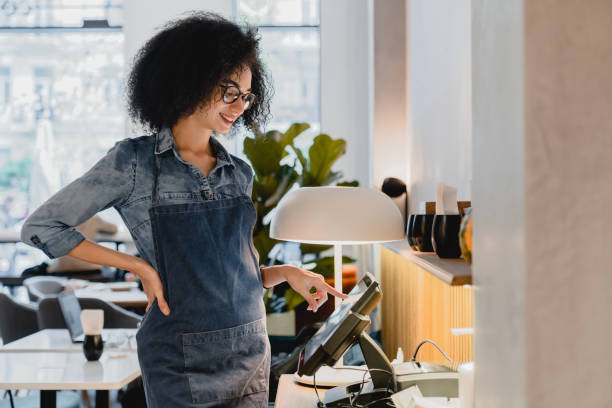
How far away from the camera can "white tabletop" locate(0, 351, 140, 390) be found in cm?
211

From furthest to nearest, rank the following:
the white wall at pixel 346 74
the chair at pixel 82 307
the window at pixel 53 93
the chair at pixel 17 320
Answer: the window at pixel 53 93 < the white wall at pixel 346 74 < the chair at pixel 17 320 < the chair at pixel 82 307

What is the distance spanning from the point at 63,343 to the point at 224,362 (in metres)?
1.72

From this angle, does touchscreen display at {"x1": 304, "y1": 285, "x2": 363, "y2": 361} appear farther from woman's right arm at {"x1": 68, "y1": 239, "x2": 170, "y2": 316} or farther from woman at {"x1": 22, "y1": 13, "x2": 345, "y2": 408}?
woman's right arm at {"x1": 68, "y1": 239, "x2": 170, "y2": 316}

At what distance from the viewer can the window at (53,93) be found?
6.72 m

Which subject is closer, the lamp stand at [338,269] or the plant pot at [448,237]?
the plant pot at [448,237]

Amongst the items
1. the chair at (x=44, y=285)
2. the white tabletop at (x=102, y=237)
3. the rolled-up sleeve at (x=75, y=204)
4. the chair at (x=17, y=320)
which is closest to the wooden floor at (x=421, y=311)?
the rolled-up sleeve at (x=75, y=204)

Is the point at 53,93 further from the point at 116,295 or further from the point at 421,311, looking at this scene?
the point at 421,311

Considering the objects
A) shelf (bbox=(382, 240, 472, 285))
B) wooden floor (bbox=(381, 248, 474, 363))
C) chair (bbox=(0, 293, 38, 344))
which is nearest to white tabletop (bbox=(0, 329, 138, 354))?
chair (bbox=(0, 293, 38, 344))

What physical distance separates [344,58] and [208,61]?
4.87 meters

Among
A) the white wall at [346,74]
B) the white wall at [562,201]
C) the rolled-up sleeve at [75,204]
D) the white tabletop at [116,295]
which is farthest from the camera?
the white wall at [346,74]

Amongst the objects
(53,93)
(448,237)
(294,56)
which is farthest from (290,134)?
(53,93)

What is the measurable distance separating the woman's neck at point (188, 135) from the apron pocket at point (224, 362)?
464mm

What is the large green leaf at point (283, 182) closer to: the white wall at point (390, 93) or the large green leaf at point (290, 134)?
the large green leaf at point (290, 134)

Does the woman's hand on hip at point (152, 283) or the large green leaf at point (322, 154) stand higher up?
the large green leaf at point (322, 154)
